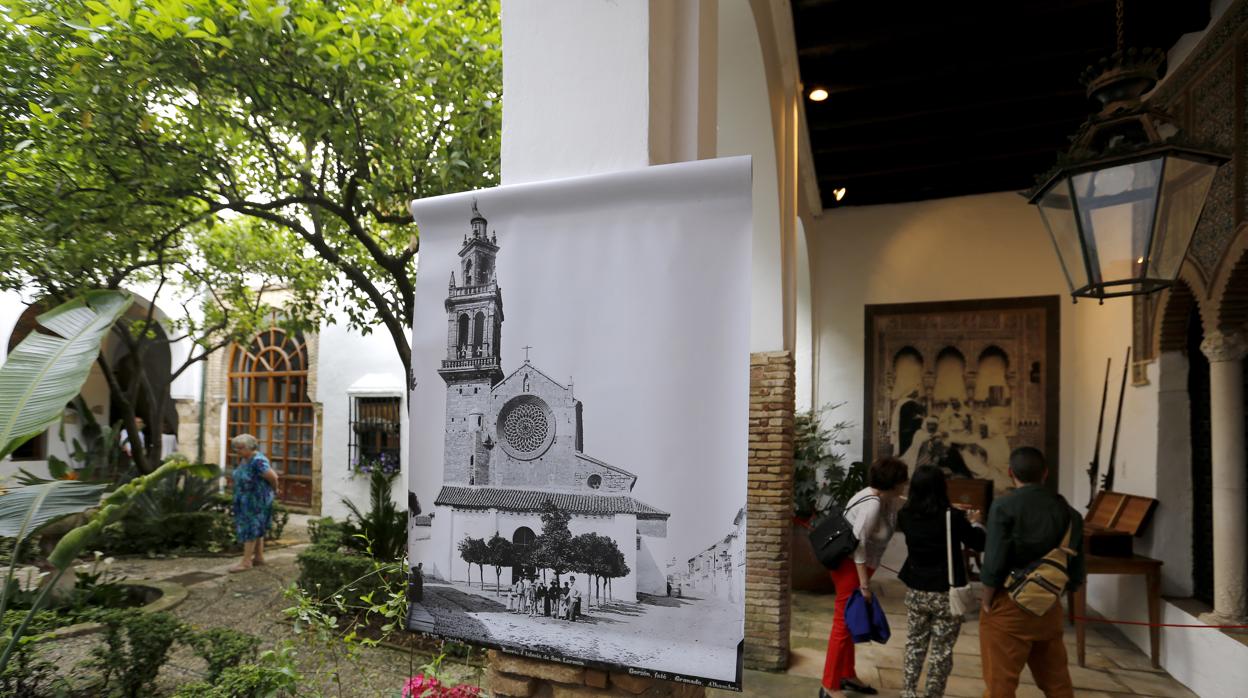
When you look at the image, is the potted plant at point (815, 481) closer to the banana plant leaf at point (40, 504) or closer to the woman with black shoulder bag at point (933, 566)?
the woman with black shoulder bag at point (933, 566)

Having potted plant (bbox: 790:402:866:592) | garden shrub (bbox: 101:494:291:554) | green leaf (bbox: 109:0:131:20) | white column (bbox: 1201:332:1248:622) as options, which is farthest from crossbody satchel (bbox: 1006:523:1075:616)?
garden shrub (bbox: 101:494:291:554)

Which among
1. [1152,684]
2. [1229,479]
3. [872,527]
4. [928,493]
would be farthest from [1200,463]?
[872,527]

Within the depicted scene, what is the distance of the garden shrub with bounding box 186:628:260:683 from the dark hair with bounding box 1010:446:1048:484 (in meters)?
3.80

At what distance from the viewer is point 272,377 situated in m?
13.1

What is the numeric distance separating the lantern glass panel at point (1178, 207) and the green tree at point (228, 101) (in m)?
3.67

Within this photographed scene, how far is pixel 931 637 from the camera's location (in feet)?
12.1

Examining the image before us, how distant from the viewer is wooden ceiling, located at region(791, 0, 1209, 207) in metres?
4.32

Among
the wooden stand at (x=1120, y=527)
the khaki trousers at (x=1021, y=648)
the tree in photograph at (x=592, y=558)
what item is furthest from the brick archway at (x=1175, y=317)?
the tree in photograph at (x=592, y=558)

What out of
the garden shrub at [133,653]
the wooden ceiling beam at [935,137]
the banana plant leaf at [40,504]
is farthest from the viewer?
the wooden ceiling beam at [935,137]

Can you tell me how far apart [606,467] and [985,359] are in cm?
728

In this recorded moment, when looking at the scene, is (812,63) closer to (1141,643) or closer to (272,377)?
(1141,643)

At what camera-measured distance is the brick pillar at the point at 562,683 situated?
70.5 inches

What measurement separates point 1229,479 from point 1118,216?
2821mm

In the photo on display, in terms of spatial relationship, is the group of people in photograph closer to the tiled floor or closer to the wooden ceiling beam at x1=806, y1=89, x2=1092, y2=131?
the tiled floor
